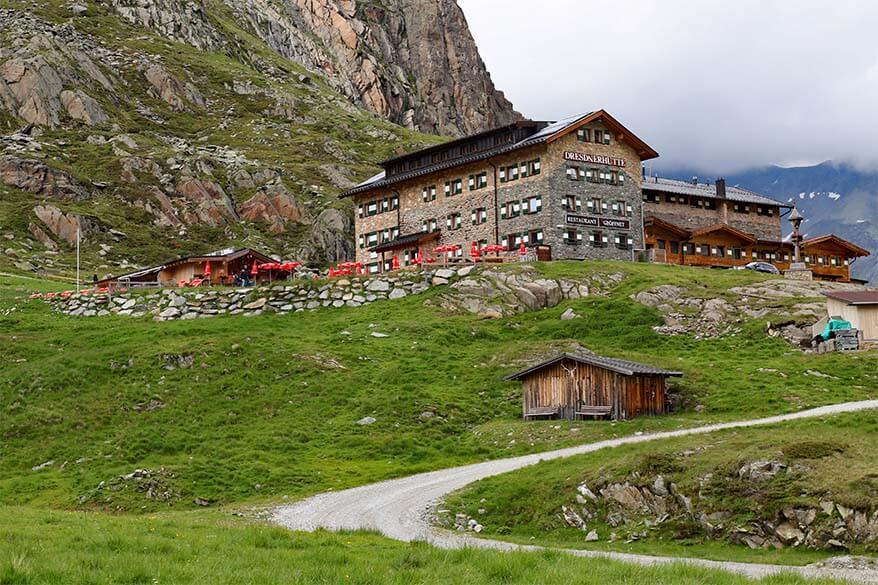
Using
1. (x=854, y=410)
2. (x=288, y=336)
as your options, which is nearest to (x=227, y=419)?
(x=288, y=336)

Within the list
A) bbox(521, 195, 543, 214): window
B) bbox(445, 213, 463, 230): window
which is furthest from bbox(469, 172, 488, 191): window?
bbox(521, 195, 543, 214): window

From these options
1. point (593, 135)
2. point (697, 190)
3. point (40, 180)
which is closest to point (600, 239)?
point (593, 135)

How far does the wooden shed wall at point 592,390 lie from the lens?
52.5 metres

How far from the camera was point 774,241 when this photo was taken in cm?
11625

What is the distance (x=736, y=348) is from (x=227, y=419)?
34.1m

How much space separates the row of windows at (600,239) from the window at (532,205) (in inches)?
136

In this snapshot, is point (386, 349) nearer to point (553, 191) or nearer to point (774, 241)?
point (553, 191)

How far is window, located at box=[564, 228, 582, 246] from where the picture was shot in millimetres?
90500

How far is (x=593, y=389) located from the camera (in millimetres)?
53438

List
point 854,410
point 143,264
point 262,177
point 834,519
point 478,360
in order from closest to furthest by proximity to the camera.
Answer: point 834,519 < point 854,410 < point 478,360 < point 143,264 < point 262,177

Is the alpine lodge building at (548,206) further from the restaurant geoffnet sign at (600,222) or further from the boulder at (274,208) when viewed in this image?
the boulder at (274,208)

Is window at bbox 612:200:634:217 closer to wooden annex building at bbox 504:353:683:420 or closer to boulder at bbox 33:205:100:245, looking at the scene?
wooden annex building at bbox 504:353:683:420

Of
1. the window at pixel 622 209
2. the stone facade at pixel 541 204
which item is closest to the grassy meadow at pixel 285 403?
the stone facade at pixel 541 204

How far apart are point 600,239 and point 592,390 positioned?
41.5 metres
